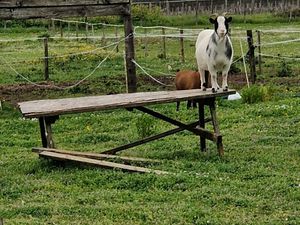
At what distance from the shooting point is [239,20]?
44250 millimetres

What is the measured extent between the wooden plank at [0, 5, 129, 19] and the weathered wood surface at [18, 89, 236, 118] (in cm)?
558

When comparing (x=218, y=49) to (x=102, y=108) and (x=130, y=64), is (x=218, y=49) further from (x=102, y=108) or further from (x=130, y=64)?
(x=130, y=64)

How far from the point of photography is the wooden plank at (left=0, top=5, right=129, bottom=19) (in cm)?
1543

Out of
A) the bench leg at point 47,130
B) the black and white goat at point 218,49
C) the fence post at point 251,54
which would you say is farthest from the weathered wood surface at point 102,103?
the fence post at point 251,54

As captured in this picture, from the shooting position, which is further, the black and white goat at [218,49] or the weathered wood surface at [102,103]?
the black and white goat at [218,49]

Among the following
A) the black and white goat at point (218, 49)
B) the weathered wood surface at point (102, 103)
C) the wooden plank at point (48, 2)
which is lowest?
the weathered wood surface at point (102, 103)

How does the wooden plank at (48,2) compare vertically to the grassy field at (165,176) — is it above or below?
above


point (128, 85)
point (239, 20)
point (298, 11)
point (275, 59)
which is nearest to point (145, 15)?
point (239, 20)

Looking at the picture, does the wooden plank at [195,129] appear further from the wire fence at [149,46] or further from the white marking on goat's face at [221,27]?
the wire fence at [149,46]

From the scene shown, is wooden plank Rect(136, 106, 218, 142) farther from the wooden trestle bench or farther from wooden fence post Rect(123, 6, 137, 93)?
wooden fence post Rect(123, 6, 137, 93)

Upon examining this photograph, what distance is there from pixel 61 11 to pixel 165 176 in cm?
841

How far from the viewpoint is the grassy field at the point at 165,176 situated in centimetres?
704

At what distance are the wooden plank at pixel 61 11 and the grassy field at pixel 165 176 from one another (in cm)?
205

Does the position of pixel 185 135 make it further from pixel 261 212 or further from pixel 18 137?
pixel 261 212
